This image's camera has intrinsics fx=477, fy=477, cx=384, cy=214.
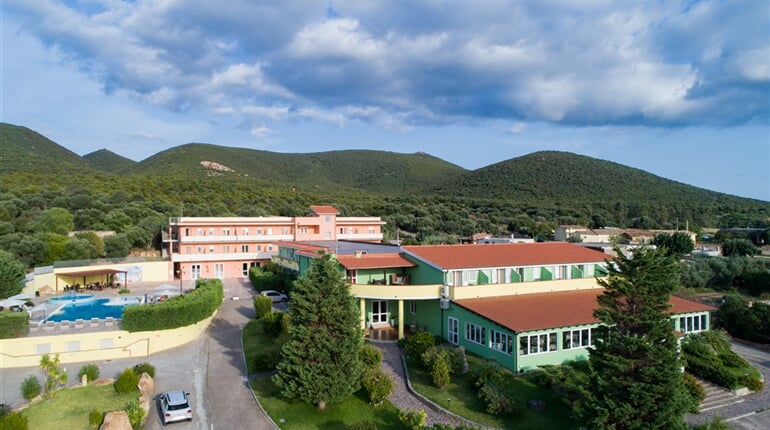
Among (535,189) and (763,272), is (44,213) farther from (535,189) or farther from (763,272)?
(535,189)

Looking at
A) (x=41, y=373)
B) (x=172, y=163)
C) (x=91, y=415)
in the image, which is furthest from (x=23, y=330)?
(x=172, y=163)

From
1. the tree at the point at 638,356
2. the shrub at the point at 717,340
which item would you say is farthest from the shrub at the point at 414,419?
the shrub at the point at 717,340

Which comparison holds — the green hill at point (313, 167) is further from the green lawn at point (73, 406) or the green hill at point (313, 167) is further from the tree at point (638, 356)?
the tree at point (638, 356)

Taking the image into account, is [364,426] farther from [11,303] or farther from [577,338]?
[11,303]

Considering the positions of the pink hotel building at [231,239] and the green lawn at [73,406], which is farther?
the pink hotel building at [231,239]

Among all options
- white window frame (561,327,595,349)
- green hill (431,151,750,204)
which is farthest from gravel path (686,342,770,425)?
green hill (431,151,750,204)

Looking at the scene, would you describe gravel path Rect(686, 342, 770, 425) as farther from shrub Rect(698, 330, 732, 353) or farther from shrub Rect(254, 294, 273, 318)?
shrub Rect(254, 294, 273, 318)

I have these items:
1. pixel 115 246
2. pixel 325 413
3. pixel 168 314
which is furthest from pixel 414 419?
pixel 115 246

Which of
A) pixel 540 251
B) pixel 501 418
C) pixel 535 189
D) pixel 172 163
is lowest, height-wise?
pixel 501 418
